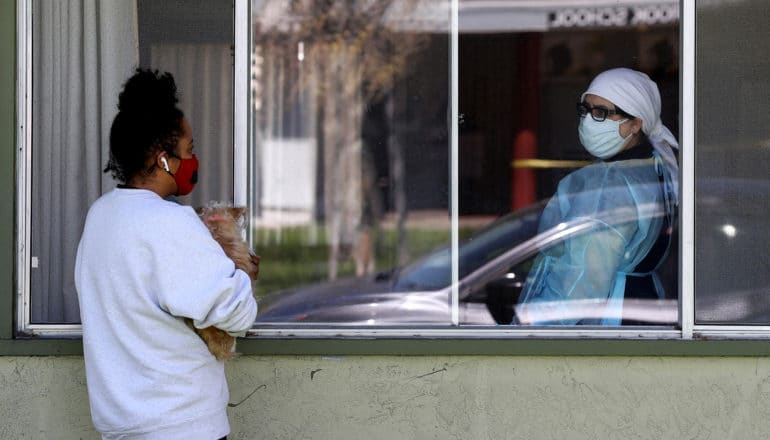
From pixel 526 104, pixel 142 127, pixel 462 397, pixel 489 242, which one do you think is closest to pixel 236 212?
pixel 142 127

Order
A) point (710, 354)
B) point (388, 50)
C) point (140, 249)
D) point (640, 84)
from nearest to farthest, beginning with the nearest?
point (140, 249) < point (710, 354) < point (640, 84) < point (388, 50)

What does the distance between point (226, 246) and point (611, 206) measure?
214cm

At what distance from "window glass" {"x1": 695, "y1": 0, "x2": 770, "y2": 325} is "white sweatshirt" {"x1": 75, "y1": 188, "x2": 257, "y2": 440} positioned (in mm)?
1952

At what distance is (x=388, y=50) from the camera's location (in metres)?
11.8

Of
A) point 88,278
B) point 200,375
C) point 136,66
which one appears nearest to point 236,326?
point 200,375

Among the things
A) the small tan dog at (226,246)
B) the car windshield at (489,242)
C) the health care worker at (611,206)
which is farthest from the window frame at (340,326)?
the car windshield at (489,242)

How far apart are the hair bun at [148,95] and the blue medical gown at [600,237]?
76.6 inches

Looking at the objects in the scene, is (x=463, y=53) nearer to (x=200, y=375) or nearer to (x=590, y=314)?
(x=590, y=314)

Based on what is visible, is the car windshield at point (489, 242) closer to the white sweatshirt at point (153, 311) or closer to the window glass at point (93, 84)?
the window glass at point (93, 84)

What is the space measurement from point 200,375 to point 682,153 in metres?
2.11

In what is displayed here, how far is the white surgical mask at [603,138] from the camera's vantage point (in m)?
4.84

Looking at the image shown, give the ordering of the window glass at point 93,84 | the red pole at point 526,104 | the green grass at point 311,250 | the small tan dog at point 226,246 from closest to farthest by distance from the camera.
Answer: the small tan dog at point 226,246 → the window glass at point 93,84 → the red pole at point 526,104 → the green grass at point 311,250

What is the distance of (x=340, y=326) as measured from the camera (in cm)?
427

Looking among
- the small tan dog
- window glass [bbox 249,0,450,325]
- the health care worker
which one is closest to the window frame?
the health care worker
